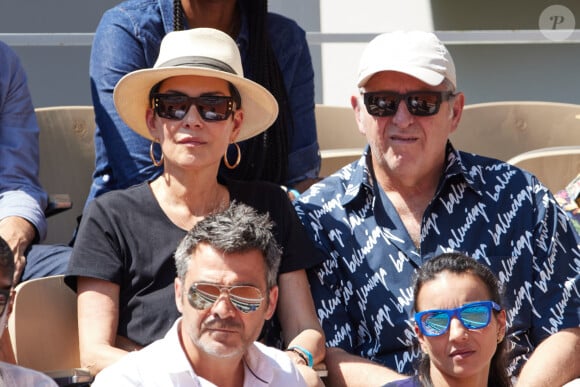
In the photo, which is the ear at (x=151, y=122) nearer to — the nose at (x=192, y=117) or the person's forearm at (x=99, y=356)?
the nose at (x=192, y=117)

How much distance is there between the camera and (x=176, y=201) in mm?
3393

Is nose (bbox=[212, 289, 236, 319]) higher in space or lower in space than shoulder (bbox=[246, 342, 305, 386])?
higher

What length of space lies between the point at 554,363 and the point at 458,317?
1.55 feet

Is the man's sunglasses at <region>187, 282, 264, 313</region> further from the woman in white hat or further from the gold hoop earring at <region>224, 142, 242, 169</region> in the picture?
the gold hoop earring at <region>224, 142, 242, 169</region>

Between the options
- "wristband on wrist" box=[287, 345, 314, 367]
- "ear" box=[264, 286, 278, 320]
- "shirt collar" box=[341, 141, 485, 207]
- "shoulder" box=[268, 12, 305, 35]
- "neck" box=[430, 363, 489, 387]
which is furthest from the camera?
"shoulder" box=[268, 12, 305, 35]

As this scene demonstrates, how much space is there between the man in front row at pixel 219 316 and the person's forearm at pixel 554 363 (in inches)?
29.1

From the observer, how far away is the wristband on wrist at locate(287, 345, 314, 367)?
3074 millimetres

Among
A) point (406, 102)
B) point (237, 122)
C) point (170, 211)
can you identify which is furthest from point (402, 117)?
point (170, 211)

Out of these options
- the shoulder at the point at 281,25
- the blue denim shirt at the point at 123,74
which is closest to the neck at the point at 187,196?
the blue denim shirt at the point at 123,74

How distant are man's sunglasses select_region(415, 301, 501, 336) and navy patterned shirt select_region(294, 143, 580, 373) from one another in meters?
0.45

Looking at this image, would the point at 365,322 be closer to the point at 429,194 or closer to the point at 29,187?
the point at 429,194

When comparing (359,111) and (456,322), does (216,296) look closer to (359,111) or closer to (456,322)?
(456,322)

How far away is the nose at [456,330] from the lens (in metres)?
2.88

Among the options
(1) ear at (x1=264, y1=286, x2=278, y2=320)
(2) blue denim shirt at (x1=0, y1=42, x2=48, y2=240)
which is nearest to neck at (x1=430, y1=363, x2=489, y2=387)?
(1) ear at (x1=264, y1=286, x2=278, y2=320)
